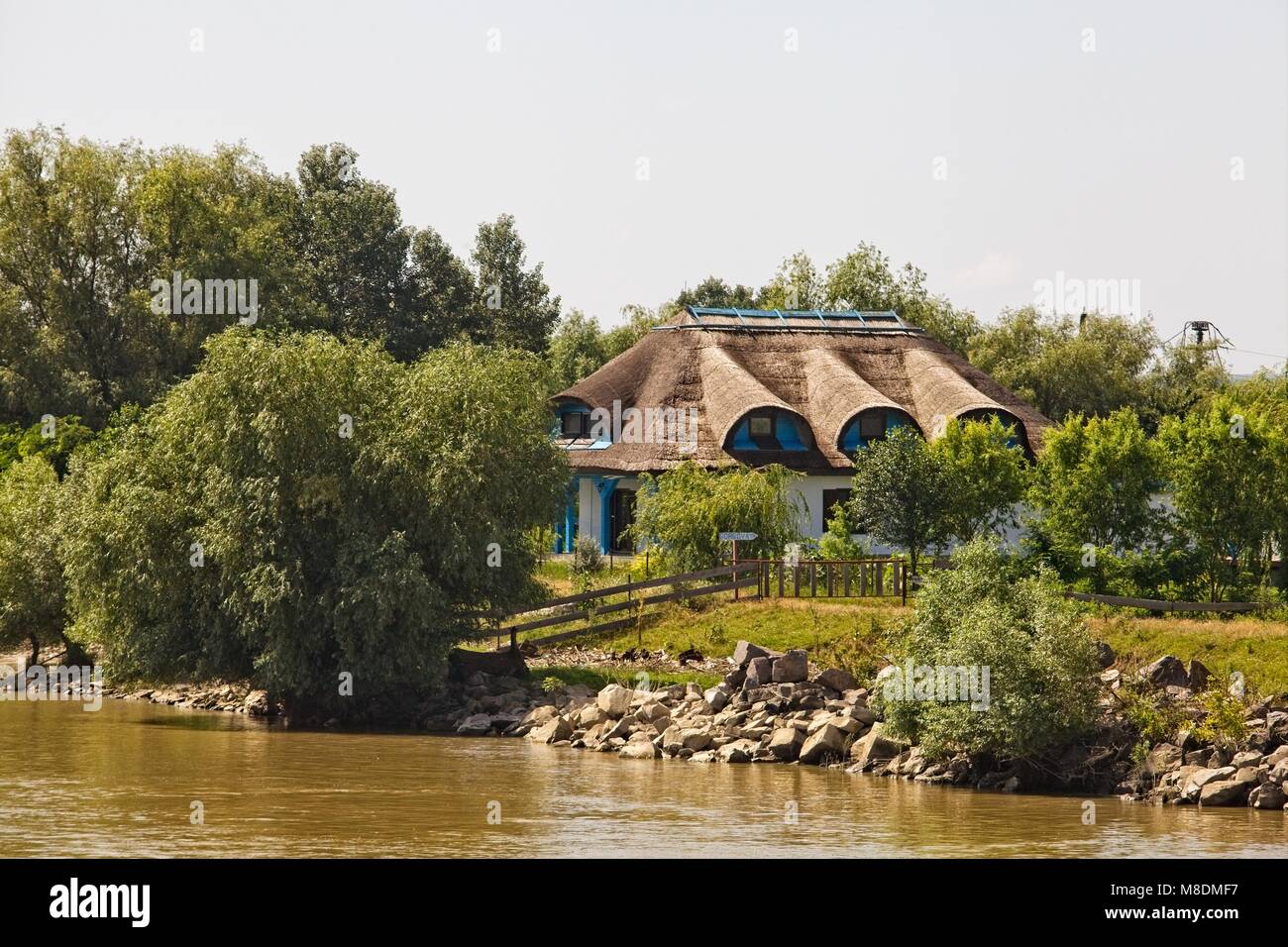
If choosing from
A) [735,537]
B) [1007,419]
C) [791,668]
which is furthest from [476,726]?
[1007,419]

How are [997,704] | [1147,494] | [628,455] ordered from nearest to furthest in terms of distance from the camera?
1. [997,704]
2. [1147,494]
3. [628,455]

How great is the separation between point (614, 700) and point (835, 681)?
4102 millimetres

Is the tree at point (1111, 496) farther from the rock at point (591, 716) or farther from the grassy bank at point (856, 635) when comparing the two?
the rock at point (591, 716)

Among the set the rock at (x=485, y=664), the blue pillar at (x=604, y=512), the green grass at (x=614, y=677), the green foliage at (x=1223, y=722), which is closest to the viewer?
the green foliage at (x=1223, y=722)

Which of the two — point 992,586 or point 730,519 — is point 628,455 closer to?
point 730,519

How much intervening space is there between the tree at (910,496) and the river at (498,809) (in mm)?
12634

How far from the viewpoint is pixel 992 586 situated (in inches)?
1144

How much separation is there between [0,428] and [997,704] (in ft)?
→ 113

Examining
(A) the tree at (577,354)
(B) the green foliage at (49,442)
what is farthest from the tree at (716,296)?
(B) the green foliage at (49,442)

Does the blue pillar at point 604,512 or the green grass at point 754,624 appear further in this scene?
the blue pillar at point 604,512

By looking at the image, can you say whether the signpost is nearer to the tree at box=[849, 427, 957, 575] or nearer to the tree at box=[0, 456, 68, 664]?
the tree at box=[849, 427, 957, 575]

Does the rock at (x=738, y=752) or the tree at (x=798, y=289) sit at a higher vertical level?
the tree at (x=798, y=289)

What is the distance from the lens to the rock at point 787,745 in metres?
30.1
